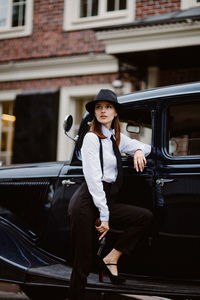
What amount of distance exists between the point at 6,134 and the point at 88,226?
878cm

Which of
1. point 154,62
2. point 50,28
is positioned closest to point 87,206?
point 154,62

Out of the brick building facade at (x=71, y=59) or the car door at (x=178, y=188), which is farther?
the brick building facade at (x=71, y=59)

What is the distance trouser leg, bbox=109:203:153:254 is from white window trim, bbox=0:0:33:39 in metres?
8.87

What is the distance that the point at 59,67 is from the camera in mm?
11367

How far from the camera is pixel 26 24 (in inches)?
472

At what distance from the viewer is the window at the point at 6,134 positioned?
12.1 meters

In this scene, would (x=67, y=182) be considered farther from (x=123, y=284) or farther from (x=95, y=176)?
(x=123, y=284)

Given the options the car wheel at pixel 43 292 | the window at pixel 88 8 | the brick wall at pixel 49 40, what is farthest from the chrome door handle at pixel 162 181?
the window at pixel 88 8

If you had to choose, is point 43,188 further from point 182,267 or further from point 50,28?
point 50,28

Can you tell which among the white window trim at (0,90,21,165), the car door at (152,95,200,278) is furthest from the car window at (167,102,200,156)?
the white window trim at (0,90,21,165)

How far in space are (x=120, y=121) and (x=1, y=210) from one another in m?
1.54

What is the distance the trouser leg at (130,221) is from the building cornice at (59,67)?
6.97 meters

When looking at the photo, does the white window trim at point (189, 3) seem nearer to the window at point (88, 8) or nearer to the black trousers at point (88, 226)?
the window at point (88, 8)

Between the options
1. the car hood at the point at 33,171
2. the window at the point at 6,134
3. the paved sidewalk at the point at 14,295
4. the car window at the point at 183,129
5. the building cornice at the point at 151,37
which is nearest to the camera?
the car window at the point at 183,129
